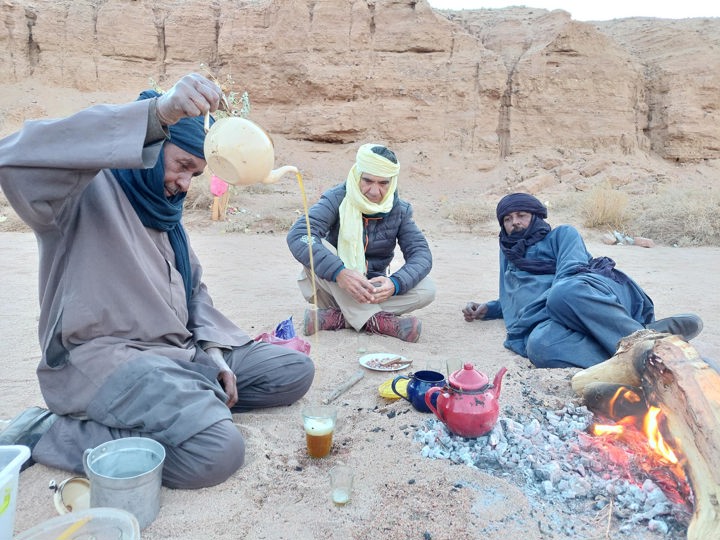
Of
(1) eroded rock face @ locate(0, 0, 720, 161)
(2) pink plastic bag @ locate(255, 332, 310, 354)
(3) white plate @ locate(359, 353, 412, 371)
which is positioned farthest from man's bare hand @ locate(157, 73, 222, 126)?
(1) eroded rock face @ locate(0, 0, 720, 161)

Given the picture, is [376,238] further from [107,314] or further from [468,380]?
[107,314]

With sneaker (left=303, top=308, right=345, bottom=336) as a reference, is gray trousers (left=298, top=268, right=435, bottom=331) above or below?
above

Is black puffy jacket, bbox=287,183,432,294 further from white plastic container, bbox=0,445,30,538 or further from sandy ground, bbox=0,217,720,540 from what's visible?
white plastic container, bbox=0,445,30,538

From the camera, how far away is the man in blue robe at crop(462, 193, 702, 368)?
Answer: 3.23m

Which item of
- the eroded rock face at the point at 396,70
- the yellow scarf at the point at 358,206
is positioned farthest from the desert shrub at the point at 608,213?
the yellow scarf at the point at 358,206

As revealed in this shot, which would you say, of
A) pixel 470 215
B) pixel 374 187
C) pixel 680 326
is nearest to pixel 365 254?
pixel 374 187

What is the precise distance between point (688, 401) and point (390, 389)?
1375 mm

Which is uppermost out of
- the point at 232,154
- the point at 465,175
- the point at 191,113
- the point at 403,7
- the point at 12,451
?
the point at 403,7

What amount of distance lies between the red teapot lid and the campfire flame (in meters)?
0.55

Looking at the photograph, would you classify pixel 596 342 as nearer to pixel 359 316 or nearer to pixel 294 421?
pixel 359 316

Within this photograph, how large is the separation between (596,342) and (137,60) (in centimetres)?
1608

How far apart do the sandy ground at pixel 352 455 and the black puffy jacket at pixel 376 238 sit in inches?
19.8

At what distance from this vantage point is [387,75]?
15.0m

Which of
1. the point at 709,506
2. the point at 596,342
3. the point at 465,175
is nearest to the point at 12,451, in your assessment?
the point at 709,506
